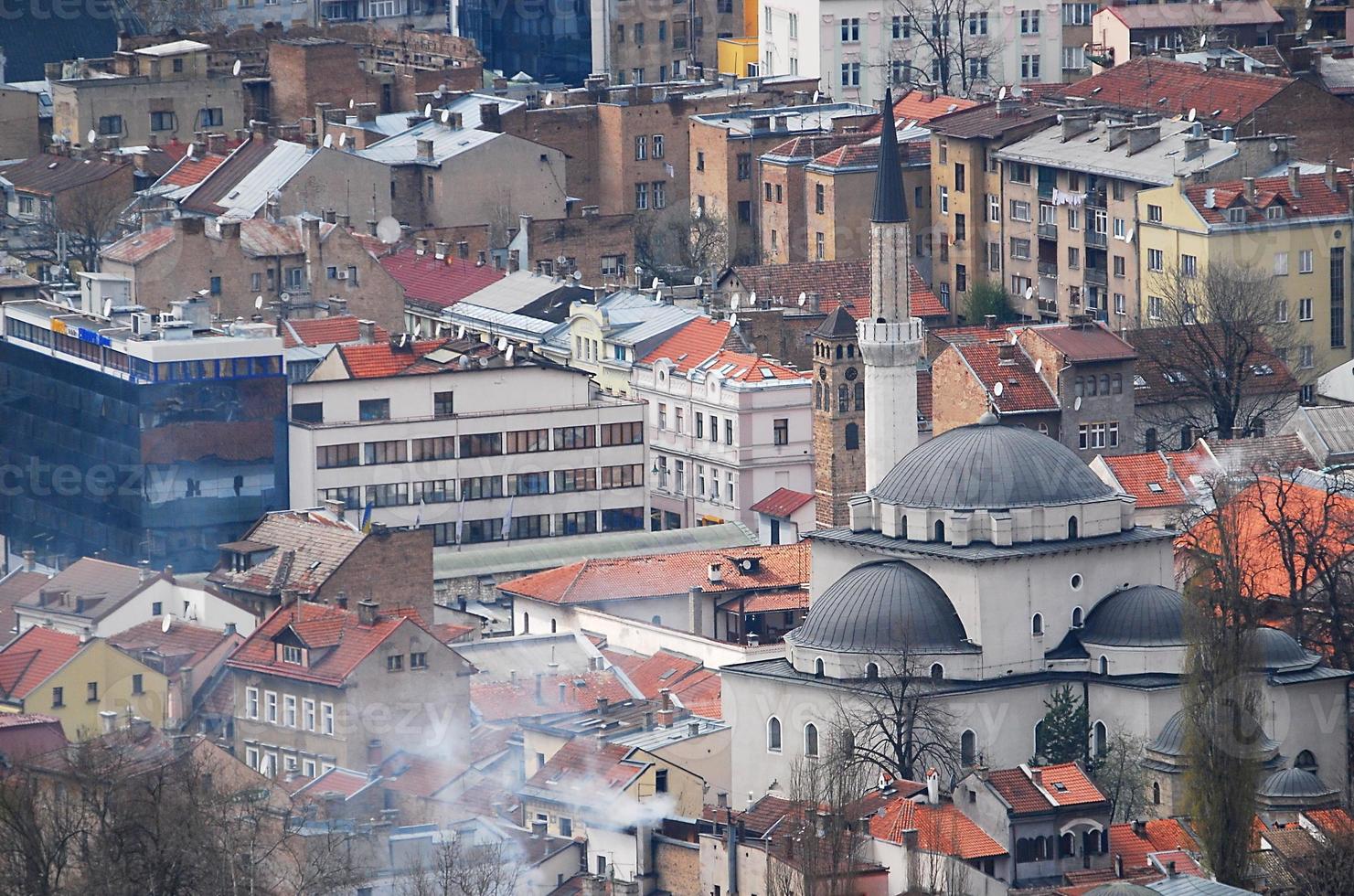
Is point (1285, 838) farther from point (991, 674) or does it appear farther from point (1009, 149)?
point (1009, 149)

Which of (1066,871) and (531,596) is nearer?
(1066,871)

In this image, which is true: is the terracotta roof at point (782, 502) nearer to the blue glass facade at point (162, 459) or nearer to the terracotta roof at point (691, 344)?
the terracotta roof at point (691, 344)

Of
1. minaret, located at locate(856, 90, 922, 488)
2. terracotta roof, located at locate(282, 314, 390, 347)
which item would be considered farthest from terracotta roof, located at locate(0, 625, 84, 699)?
terracotta roof, located at locate(282, 314, 390, 347)

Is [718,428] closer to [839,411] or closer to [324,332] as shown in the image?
[839,411]

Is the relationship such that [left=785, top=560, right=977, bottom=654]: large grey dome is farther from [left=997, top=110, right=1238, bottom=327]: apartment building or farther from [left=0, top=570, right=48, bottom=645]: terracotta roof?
[left=997, top=110, right=1238, bottom=327]: apartment building

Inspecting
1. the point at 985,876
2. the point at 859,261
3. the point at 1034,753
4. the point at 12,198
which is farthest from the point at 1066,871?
the point at 12,198

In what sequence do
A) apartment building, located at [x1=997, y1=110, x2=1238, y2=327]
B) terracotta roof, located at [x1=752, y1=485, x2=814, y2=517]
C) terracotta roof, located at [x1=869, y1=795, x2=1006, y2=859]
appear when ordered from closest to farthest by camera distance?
terracotta roof, located at [x1=869, y1=795, x2=1006, y2=859] → terracotta roof, located at [x1=752, y1=485, x2=814, y2=517] → apartment building, located at [x1=997, y1=110, x2=1238, y2=327]
